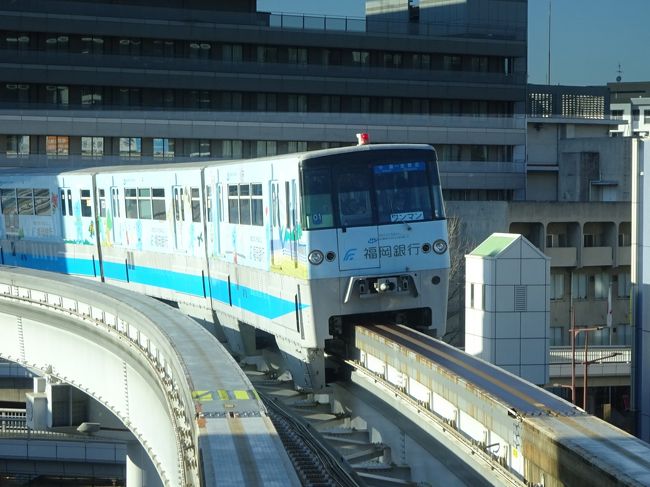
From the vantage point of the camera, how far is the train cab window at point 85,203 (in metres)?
34.2

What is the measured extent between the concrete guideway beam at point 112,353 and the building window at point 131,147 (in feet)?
98.1

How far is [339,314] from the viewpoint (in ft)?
64.2

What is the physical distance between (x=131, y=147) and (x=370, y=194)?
144ft

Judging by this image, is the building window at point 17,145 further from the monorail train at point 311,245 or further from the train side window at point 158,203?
the monorail train at point 311,245

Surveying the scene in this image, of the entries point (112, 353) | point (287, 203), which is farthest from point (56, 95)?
point (287, 203)

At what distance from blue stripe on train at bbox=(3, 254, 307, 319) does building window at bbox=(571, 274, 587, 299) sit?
25873mm

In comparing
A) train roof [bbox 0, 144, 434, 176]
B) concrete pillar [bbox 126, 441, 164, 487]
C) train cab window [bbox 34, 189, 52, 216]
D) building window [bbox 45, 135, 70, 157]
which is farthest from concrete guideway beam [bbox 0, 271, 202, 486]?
building window [bbox 45, 135, 70, 157]

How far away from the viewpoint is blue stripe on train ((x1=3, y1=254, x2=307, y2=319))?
21.8m

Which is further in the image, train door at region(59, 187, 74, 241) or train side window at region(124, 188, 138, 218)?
train door at region(59, 187, 74, 241)

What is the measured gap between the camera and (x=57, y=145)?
61.8 metres

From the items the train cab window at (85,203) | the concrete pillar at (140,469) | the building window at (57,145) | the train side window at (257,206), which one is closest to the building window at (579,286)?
the building window at (57,145)

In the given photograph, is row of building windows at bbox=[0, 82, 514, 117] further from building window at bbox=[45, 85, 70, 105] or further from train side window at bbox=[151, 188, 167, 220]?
train side window at bbox=[151, 188, 167, 220]

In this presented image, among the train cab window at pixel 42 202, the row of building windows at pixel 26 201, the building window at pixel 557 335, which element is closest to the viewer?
the train cab window at pixel 42 202

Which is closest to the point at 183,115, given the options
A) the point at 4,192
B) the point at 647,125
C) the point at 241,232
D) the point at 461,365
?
the point at 4,192
